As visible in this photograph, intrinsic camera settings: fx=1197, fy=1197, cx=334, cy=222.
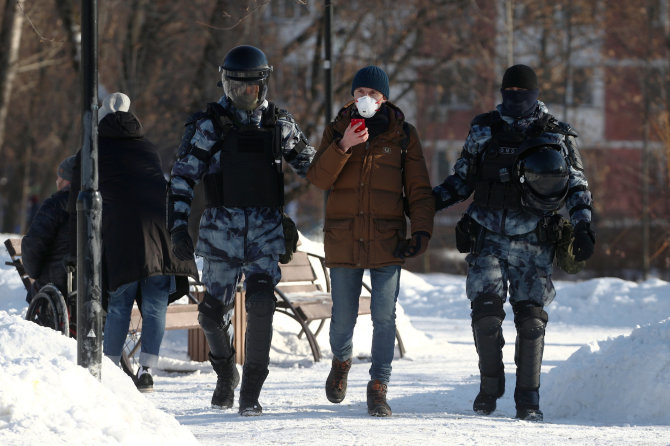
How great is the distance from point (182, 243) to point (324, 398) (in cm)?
154

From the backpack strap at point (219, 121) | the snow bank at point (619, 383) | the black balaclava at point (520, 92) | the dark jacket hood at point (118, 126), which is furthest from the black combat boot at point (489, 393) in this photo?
the dark jacket hood at point (118, 126)

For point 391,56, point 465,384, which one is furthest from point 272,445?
point 391,56

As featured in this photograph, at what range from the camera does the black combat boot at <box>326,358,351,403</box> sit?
6582 mm

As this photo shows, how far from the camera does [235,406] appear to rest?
6.69m

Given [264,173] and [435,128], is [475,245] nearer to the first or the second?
[264,173]

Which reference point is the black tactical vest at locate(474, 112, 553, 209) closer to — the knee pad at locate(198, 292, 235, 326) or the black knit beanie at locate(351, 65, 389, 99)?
the black knit beanie at locate(351, 65, 389, 99)

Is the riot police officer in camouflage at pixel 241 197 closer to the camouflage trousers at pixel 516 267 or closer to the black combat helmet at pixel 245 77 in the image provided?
the black combat helmet at pixel 245 77

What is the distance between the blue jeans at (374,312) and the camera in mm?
6410

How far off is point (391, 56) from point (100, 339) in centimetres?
1624

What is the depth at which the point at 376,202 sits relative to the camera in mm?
6359

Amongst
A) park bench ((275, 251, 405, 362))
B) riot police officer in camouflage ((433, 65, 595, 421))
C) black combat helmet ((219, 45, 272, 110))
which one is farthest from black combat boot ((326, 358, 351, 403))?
park bench ((275, 251, 405, 362))

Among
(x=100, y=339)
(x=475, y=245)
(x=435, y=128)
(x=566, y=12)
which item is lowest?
(x=100, y=339)

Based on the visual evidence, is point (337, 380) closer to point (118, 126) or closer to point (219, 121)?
point (219, 121)

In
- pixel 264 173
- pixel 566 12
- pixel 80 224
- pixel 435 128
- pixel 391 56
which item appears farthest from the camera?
pixel 435 128
